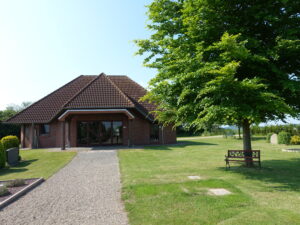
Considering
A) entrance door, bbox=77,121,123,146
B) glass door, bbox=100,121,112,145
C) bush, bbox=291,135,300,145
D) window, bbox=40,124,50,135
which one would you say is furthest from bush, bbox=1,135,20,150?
bush, bbox=291,135,300,145

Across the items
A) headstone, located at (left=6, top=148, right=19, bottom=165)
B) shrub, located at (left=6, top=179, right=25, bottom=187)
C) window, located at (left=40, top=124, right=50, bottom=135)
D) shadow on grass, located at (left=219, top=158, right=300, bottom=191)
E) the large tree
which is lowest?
shadow on grass, located at (left=219, top=158, right=300, bottom=191)

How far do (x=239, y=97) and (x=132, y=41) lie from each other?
590 centimetres

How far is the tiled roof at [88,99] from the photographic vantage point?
1989cm

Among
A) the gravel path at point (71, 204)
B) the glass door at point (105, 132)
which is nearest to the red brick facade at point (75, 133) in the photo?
the glass door at point (105, 132)

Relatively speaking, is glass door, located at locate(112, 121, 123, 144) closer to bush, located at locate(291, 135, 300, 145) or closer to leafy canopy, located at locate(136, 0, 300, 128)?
leafy canopy, located at locate(136, 0, 300, 128)

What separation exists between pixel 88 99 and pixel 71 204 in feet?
51.0

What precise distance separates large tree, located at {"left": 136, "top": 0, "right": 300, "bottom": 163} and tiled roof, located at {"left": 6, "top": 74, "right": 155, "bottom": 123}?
11542 mm

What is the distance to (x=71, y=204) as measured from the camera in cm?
564

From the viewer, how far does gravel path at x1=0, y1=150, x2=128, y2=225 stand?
4.71 m

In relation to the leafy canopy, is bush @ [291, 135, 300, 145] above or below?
below

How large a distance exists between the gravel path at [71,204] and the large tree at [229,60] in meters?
3.91


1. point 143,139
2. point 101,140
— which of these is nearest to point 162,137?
point 143,139

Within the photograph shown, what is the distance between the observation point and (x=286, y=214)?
4699mm

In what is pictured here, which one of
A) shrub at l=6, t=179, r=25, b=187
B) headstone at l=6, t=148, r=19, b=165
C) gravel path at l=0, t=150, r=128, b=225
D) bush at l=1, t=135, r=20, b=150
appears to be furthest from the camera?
bush at l=1, t=135, r=20, b=150
